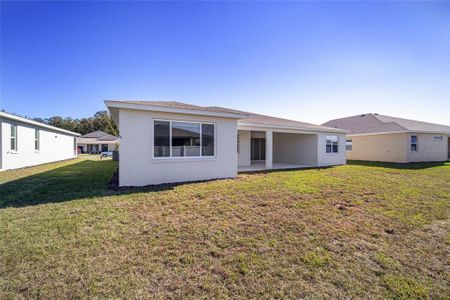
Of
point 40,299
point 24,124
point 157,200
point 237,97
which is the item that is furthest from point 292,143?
point 24,124

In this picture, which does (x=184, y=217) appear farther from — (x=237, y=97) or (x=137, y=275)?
(x=237, y=97)

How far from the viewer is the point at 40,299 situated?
264 cm

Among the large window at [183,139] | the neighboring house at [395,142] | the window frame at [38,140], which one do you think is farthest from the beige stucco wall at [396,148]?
the window frame at [38,140]

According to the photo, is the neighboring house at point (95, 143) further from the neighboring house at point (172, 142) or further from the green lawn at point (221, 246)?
the green lawn at point (221, 246)

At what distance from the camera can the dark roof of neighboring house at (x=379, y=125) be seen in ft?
71.2

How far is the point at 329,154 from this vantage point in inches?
700

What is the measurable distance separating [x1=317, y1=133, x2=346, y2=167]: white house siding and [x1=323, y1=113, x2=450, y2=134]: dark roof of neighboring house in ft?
14.3

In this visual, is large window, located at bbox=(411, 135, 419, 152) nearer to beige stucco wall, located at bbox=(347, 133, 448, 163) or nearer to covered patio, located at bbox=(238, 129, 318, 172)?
beige stucco wall, located at bbox=(347, 133, 448, 163)

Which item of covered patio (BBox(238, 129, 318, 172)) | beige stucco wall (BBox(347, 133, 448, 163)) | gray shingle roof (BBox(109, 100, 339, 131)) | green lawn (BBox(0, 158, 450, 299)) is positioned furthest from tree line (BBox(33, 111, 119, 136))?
green lawn (BBox(0, 158, 450, 299))

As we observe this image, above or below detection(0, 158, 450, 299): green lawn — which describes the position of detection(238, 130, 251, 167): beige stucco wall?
above

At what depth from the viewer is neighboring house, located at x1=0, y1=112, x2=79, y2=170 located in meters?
13.5

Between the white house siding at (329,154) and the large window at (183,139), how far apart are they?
10.6 meters

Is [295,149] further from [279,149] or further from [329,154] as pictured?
[329,154]

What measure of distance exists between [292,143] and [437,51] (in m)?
10.3
